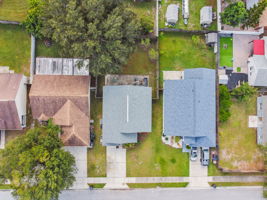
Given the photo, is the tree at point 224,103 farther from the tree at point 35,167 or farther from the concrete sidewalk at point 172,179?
the tree at point 35,167

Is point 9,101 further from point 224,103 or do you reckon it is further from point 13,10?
point 224,103

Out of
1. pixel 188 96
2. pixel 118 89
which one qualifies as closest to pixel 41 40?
pixel 118 89

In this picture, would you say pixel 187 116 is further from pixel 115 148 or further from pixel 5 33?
pixel 5 33

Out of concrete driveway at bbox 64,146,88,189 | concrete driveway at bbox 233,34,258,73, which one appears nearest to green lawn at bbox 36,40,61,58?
concrete driveway at bbox 64,146,88,189

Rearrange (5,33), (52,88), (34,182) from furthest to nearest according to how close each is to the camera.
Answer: (5,33) < (52,88) < (34,182)

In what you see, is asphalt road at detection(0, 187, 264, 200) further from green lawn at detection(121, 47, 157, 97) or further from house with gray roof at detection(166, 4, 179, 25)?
house with gray roof at detection(166, 4, 179, 25)
